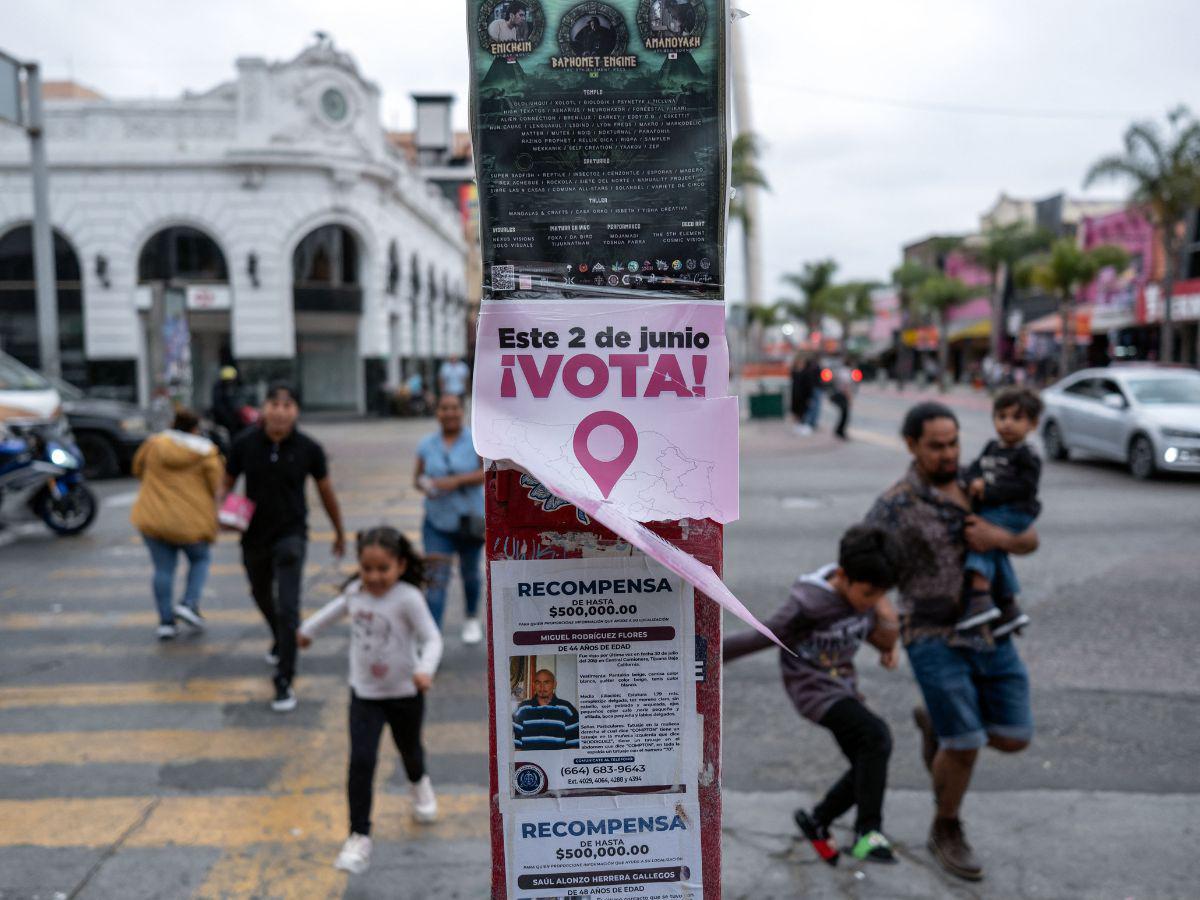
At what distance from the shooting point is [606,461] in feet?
7.19

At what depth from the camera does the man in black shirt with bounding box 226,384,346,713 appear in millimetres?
5992

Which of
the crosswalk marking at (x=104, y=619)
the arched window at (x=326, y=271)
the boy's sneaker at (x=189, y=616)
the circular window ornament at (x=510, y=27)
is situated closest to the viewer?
the circular window ornament at (x=510, y=27)

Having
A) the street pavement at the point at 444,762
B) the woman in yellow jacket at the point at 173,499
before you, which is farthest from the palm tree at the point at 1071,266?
the woman in yellow jacket at the point at 173,499

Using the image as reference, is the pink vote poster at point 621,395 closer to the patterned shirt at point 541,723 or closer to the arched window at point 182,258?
the patterned shirt at point 541,723

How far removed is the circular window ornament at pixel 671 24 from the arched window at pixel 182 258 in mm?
28864

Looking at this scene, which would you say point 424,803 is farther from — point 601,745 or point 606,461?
point 606,461

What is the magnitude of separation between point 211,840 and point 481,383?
123 inches

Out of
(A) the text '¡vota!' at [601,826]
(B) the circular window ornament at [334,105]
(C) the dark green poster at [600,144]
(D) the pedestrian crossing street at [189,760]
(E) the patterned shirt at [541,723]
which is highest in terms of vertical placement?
(B) the circular window ornament at [334,105]

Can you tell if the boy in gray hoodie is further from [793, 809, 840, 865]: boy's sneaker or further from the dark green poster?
the dark green poster

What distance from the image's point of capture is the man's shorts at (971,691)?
391cm

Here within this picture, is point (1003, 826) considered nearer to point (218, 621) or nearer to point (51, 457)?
point (218, 621)

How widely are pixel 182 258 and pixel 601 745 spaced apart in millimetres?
29360

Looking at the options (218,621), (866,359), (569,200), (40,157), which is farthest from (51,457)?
(866,359)

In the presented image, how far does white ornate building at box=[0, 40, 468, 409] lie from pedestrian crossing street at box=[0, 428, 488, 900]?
70.7 ft
